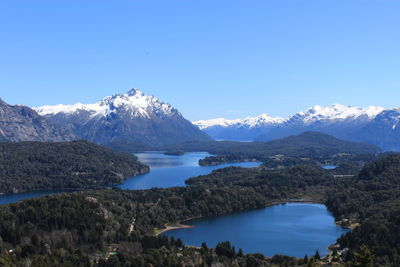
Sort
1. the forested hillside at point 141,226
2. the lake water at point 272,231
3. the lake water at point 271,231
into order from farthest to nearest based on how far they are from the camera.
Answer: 1. the lake water at point 272,231
2. the lake water at point 271,231
3. the forested hillside at point 141,226

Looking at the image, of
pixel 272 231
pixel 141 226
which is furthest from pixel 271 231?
pixel 141 226

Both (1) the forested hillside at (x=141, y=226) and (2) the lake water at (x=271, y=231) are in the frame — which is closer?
(1) the forested hillside at (x=141, y=226)

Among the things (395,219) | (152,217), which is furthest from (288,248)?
(152,217)

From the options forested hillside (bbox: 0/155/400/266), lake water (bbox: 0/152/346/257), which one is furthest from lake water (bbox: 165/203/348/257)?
forested hillside (bbox: 0/155/400/266)

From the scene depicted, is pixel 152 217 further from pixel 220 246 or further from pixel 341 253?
pixel 341 253

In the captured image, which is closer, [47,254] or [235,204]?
[47,254]

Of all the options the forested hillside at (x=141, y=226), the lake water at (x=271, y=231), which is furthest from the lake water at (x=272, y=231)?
the forested hillside at (x=141, y=226)

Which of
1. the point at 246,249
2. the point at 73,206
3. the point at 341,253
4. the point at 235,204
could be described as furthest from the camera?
the point at 235,204

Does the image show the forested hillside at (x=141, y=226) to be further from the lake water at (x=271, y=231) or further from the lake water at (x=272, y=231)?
the lake water at (x=272, y=231)
